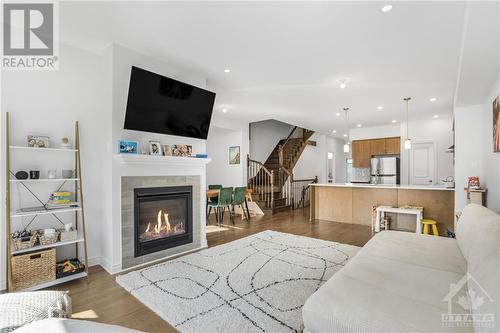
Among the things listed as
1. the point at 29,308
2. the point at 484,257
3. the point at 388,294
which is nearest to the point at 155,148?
the point at 29,308

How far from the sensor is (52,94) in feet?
9.73

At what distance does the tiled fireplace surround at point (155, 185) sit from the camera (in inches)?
122

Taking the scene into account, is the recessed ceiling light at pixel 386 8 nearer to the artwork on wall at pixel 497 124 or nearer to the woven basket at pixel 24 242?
the artwork on wall at pixel 497 124

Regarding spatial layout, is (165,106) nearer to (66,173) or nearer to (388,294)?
(66,173)

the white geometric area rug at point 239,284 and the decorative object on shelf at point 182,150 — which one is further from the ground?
the decorative object on shelf at point 182,150

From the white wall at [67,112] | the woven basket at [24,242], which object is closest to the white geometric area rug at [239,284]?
the woven basket at [24,242]

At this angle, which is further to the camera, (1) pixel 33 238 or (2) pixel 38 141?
→ (2) pixel 38 141

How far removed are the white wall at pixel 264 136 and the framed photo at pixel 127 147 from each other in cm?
565

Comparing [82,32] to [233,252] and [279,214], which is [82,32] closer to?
[233,252]

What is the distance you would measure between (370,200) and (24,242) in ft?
19.8

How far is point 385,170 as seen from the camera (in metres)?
7.39

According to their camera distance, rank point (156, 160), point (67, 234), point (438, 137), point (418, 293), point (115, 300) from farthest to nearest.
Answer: point (438, 137) < point (156, 160) < point (67, 234) < point (115, 300) < point (418, 293)

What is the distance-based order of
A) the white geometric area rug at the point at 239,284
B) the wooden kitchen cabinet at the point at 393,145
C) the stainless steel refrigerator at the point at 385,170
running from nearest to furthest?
1. the white geometric area rug at the point at 239,284
2. the stainless steel refrigerator at the point at 385,170
3. the wooden kitchen cabinet at the point at 393,145

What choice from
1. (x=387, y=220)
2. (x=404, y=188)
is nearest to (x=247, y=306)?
(x=387, y=220)
